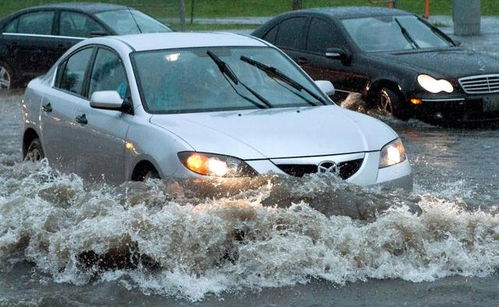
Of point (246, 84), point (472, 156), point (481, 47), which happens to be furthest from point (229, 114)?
point (481, 47)

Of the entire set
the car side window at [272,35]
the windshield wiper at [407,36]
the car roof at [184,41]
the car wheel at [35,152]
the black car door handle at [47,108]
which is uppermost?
the car roof at [184,41]

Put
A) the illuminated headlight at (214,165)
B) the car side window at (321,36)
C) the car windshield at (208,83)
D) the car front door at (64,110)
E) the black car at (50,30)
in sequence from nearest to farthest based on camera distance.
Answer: the illuminated headlight at (214,165) < the car windshield at (208,83) < the car front door at (64,110) < the car side window at (321,36) < the black car at (50,30)

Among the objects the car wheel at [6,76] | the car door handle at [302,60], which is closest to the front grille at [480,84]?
the car door handle at [302,60]

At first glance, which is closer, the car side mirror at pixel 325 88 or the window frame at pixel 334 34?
the car side mirror at pixel 325 88

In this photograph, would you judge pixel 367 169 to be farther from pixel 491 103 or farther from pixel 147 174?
pixel 491 103

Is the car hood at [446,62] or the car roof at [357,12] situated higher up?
the car roof at [357,12]

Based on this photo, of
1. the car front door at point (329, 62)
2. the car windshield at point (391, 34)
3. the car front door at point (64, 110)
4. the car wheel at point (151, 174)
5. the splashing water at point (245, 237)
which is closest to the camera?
the splashing water at point (245, 237)

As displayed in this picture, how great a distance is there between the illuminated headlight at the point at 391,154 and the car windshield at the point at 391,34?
295 inches

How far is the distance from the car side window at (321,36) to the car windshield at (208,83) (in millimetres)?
6744

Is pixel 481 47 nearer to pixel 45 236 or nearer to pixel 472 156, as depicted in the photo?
pixel 472 156

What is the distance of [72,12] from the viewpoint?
67.7 feet

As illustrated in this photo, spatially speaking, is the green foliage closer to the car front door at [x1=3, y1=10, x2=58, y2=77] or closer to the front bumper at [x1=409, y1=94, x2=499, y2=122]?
the car front door at [x1=3, y1=10, x2=58, y2=77]

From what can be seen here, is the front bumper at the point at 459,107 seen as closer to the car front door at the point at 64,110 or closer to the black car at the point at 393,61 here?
the black car at the point at 393,61

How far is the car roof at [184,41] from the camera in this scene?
969cm
